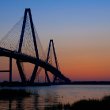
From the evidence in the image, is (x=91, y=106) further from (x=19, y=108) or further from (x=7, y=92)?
(x=7, y=92)

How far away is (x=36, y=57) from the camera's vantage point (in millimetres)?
67312

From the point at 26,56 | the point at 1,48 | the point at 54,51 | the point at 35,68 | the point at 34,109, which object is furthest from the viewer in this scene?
the point at 54,51

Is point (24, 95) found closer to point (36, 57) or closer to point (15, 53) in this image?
point (15, 53)

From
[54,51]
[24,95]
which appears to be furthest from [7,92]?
[54,51]

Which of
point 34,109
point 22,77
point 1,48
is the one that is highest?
point 1,48

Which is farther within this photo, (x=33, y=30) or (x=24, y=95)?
(x=33, y=30)

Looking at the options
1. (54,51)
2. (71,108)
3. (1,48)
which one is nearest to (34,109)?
(71,108)

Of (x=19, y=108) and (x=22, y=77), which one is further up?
(x=22, y=77)

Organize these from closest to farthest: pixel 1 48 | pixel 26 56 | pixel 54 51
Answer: pixel 1 48 < pixel 26 56 < pixel 54 51

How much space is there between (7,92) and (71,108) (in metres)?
20.7

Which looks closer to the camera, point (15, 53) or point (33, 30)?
point (15, 53)

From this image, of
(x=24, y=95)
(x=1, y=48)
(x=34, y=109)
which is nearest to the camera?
(x=34, y=109)

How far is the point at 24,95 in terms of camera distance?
149 ft

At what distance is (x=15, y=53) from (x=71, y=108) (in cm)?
3753
